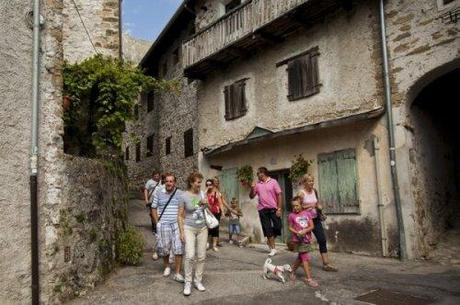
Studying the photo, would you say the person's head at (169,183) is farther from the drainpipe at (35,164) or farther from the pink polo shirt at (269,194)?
the pink polo shirt at (269,194)

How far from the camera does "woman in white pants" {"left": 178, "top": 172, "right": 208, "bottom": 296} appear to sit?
5887 mm

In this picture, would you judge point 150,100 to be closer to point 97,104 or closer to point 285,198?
point 285,198

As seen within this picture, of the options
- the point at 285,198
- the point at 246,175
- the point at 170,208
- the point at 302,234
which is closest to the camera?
the point at 302,234

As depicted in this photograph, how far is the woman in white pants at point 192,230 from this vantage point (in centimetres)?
589

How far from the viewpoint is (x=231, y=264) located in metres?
8.11

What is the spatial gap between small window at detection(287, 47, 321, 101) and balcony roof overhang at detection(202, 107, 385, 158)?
41.7 inches

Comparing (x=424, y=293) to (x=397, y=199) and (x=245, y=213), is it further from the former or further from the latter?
(x=245, y=213)

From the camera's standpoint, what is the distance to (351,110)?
10055 mm

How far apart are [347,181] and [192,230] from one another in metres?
5.23

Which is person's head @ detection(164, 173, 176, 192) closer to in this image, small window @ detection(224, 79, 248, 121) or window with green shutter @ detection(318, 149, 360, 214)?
window with green shutter @ detection(318, 149, 360, 214)

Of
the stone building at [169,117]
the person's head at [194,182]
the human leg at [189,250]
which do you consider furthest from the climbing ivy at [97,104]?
the stone building at [169,117]

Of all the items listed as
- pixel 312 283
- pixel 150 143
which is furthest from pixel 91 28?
pixel 150 143

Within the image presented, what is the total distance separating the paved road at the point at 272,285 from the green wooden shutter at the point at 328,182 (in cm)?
206

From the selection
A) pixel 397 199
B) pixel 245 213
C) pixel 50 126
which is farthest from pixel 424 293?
pixel 245 213
